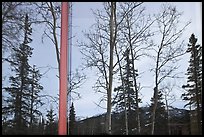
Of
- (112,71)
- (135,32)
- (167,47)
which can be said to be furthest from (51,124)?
(167,47)

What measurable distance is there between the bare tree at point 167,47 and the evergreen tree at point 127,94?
42cm

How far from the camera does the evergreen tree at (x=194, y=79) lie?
13.9 ft

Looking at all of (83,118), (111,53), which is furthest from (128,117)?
(111,53)

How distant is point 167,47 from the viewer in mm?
5277

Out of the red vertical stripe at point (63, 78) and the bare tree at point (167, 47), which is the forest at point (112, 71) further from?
the red vertical stripe at point (63, 78)

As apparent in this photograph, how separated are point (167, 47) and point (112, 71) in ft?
3.66

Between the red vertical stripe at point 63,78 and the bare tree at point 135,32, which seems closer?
the red vertical stripe at point 63,78

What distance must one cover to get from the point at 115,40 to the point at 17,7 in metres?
1.85

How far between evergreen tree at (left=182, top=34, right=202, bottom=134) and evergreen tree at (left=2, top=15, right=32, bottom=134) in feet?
8.29

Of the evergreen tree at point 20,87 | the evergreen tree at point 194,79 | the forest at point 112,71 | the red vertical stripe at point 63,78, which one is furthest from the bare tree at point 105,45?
the red vertical stripe at point 63,78

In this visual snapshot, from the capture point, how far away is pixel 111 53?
5.16 m

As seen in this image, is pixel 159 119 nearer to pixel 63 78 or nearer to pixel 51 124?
pixel 51 124

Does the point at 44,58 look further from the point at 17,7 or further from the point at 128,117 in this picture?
the point at 128,117

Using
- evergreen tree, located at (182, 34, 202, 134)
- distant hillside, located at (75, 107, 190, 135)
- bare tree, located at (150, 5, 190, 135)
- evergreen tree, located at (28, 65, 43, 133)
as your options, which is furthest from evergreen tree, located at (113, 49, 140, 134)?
evergreen tree, located at (28, 65, 43, 133)
